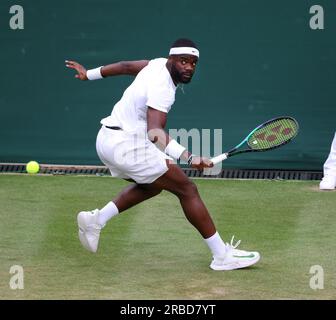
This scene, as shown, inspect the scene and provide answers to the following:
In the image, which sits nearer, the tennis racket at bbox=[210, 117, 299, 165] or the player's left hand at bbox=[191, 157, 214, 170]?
the player's left hand at bbox=[191, 157, 214, 170]

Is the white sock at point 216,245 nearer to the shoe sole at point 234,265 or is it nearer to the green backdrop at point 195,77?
the shoe sole at point 234,265

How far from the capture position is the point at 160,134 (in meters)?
6.77

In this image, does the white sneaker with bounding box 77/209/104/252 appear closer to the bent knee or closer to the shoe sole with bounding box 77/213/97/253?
the shoe sole with bounding box 77/213/97/253

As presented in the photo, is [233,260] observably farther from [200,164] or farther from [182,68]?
[182,68]

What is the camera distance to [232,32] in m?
10.7

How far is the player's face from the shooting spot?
7.05m

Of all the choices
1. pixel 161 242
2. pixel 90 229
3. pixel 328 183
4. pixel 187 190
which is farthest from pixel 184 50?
pixel 328 183

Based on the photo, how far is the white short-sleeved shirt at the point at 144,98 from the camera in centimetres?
688

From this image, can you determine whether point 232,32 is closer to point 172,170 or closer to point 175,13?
point 175,13

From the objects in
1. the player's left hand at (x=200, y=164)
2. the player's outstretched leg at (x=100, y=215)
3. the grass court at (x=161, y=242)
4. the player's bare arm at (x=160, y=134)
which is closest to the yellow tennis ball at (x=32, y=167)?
the grass court at (x=161, y=242)

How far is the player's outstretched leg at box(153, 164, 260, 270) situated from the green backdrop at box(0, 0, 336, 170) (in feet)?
12.1

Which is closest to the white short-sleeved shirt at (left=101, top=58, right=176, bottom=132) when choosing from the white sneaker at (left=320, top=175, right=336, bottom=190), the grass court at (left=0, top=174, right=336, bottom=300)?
the grass court at (left=0, top=174, right=336, bottom=300)

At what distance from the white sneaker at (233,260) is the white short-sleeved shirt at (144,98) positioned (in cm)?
99

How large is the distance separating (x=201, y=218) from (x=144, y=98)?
2.85 ft
